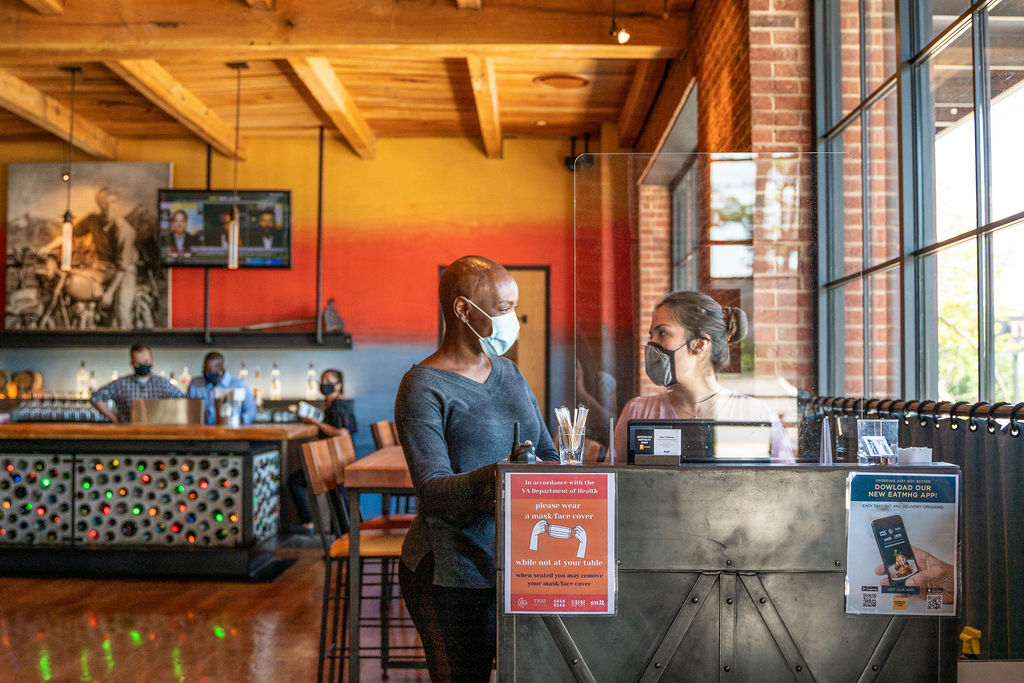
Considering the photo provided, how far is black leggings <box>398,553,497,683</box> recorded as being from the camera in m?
1.85

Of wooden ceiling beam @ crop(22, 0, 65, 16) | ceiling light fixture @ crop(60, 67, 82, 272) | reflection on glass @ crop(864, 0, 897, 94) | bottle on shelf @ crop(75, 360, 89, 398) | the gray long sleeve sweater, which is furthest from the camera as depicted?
bottle on shelf @ crop(75, 360, 89, 398)

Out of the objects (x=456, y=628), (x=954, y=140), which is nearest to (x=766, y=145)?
(x=954, y=140)

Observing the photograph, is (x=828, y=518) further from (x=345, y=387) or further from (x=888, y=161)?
(x=345, y=387)

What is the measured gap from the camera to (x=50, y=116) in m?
7.55

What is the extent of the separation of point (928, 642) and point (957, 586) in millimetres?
104

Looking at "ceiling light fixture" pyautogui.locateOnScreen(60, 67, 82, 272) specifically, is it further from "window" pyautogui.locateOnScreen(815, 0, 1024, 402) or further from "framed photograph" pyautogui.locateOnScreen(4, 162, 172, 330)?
"window" pyautogui.locateOnScreen(815, 0, 1024, 402)

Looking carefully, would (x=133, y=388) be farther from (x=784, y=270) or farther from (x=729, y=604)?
(x=729, y=604)

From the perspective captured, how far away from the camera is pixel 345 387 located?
8523 mm

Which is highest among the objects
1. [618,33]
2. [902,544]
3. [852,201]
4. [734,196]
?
[618,33]

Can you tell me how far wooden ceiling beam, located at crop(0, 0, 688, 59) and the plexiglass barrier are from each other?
366 centimetres

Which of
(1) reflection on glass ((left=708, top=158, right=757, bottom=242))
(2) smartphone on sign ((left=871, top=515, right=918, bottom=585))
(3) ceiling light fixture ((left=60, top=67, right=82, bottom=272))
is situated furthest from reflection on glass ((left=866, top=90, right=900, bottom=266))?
(3) ceiling light fixture ((left=60, top=67, right=82, bottom=272))

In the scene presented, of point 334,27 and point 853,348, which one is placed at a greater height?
point 334,27

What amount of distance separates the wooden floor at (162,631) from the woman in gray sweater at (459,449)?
7.33ft

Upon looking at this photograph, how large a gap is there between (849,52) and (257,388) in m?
6.39
